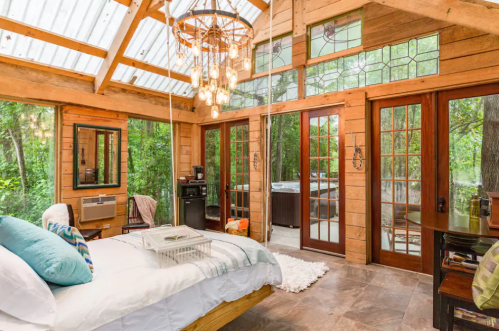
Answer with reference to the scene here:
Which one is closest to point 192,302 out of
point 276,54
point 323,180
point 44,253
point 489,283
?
point 44,253

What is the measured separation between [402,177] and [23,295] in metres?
3.63

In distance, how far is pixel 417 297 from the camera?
8.82 ft

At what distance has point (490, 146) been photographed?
116 inches

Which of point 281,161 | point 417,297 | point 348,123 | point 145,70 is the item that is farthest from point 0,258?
point 281,161

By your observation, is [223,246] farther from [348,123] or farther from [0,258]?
[348,123]

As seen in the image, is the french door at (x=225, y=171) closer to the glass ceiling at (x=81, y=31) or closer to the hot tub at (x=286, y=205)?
the hot tub at (x=286, y=205)

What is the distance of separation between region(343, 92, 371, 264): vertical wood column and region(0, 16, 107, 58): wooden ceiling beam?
11.5 feet

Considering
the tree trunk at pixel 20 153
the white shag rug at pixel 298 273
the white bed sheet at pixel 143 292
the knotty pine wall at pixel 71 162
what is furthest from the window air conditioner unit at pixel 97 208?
the white shag rug at pixel 298 273

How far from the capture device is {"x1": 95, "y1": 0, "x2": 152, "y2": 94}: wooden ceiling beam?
3334 mm

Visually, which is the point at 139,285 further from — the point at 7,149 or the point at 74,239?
the point at 7,149

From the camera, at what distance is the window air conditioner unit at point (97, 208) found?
3986 mm

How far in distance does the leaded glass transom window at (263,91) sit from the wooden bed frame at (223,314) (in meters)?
3.08

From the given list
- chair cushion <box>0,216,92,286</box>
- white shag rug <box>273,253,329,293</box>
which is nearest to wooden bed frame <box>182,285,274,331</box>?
chair cushion <box>0,216,92,286</box>

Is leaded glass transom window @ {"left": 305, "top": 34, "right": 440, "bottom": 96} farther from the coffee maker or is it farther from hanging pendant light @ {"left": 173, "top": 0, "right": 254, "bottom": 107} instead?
the coffee maker
